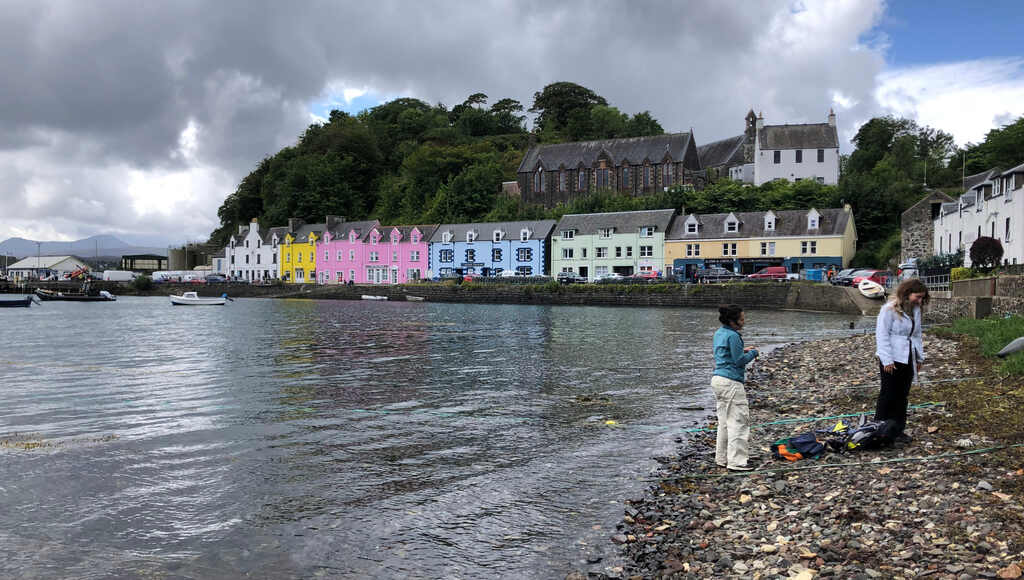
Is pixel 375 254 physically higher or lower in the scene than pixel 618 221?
lower

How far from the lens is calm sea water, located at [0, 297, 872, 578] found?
7534mm

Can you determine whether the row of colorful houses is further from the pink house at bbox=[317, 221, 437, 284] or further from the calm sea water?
the calm sea water

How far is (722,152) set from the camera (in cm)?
10838

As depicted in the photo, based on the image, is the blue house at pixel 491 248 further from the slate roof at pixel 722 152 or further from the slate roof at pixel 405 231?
the slate roof at pixel 722 152

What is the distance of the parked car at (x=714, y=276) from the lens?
67688 millimetres

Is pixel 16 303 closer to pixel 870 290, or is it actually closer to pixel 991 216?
pixel 870 290

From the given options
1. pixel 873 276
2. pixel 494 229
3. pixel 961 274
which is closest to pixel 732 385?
pixel 961 274

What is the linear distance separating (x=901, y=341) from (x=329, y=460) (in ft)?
28.1

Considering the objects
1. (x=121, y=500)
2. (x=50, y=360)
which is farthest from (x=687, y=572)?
(x=50, y=360)

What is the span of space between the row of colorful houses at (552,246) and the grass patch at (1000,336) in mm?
51421

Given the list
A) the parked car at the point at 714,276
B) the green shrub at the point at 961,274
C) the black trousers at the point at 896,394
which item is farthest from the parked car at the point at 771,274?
the black trousers at the point at 896,394

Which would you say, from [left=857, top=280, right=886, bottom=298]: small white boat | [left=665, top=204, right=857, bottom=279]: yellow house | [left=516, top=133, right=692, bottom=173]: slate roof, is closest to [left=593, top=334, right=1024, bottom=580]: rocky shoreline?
[left=857, top=280, right=886, bottom=298]: small white boat

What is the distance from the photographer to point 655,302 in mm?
67312

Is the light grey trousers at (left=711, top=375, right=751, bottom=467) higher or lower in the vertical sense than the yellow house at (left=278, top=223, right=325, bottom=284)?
lower
